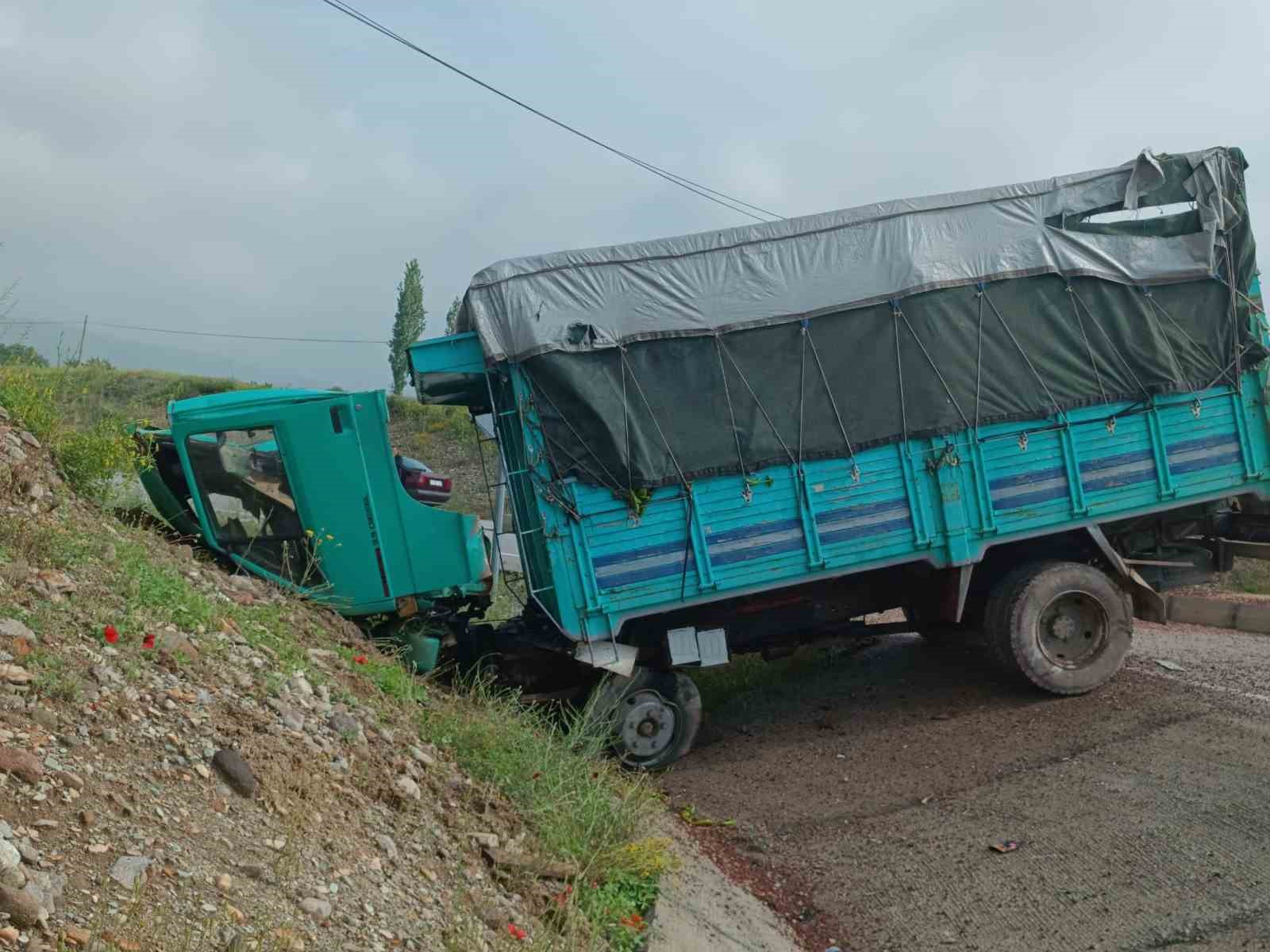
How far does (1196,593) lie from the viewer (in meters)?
12.8

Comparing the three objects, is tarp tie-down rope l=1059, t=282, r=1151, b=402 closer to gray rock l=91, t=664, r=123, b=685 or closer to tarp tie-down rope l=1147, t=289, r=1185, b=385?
tarp tie-down rope l=1147, t=289, r=1185, b=385

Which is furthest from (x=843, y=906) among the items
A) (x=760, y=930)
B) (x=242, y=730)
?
(x=242, y=730)

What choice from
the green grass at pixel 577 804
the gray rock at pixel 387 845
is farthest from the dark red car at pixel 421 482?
the gray rock at pixel 387 845

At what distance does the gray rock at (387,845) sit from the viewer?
13.0 feet

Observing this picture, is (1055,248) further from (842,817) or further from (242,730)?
(242,730)

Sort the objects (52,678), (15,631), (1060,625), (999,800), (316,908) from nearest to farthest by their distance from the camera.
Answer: (316,908)
(52,678)
(15,631)
(999,800)
(1060,625)

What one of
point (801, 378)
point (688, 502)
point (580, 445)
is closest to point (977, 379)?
point (801, 378)

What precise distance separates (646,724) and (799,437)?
90.2 inches

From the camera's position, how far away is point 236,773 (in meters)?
3.80

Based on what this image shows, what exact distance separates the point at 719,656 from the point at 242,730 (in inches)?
156

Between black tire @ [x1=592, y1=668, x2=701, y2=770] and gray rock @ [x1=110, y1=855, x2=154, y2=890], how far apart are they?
14.7 ft

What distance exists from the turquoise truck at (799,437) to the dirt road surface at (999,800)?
0.66 m

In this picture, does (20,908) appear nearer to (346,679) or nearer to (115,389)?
(346,679)

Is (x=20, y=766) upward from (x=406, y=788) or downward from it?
upward
